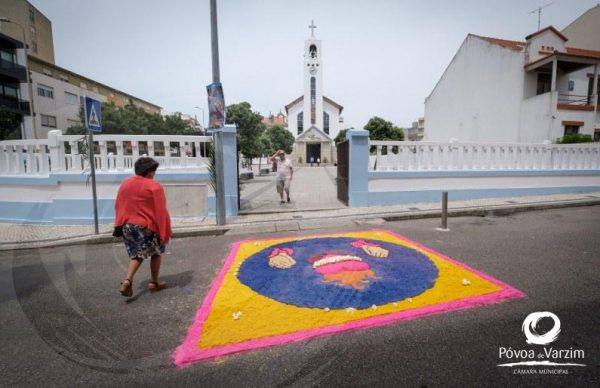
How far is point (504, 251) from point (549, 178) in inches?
296

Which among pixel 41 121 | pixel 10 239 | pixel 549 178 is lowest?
pixel 10 239

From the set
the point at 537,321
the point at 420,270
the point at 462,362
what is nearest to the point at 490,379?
the point at 462,362

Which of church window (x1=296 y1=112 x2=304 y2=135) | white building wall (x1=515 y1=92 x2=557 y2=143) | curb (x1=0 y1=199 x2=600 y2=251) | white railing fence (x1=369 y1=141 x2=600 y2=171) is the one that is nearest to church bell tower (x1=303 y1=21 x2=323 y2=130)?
church window (x1=296 y1=112 x2=304 y2=135)

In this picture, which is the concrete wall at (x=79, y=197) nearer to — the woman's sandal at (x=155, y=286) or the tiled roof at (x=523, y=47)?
the woman's sandal at (x=155, y=286)

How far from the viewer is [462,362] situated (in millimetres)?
2246

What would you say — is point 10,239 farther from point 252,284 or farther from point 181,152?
point 252,284

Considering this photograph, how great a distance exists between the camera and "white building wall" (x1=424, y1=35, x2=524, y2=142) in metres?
19.0

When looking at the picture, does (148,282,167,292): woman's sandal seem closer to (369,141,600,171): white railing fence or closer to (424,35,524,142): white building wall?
(369,141,600,171): white railing fence

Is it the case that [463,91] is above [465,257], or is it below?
above

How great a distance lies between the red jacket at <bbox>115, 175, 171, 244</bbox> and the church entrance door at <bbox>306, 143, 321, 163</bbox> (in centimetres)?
4980

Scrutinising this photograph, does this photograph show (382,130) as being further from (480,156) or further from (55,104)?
(55,104)

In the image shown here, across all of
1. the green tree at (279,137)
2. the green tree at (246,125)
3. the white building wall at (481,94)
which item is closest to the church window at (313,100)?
the green tree at (279,137)

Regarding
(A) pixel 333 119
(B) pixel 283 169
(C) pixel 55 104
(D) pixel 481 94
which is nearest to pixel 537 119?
(D) pixel 481 94

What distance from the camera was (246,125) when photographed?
2241 centimetres
